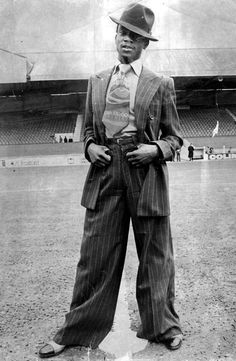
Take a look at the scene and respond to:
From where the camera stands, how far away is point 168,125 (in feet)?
7.52

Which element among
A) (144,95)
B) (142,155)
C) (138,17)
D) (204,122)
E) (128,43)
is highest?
(204,122)

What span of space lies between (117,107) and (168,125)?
10.9 inches

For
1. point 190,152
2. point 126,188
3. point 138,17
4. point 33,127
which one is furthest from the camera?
point 33,127

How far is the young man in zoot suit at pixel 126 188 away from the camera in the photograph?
7.21ft

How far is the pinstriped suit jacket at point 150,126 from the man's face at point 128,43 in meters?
0.10

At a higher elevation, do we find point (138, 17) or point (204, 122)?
point (204, 122)

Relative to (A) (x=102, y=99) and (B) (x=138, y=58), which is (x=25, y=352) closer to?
(A) (x=102, y=99)

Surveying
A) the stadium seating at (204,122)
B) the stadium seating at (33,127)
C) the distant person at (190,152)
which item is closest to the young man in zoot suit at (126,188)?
the distant person at (190,152)

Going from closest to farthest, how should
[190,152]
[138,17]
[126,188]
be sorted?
1. [138,17]
2. [126,188]
3. [190,152]

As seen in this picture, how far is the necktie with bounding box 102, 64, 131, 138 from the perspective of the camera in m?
2.19

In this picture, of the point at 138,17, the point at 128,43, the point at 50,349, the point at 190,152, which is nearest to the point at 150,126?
the point at 128,43

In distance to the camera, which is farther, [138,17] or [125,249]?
[125,249]

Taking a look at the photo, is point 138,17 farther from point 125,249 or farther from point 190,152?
point 190,152

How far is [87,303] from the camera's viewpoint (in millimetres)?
2291
